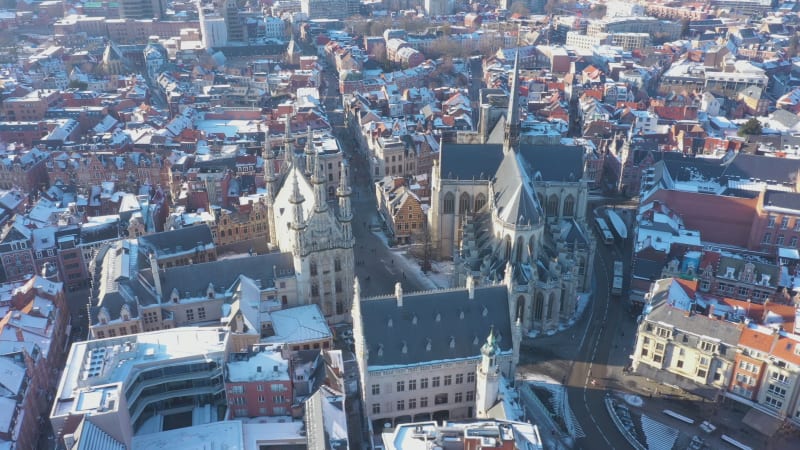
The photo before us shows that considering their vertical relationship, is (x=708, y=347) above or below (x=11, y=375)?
below

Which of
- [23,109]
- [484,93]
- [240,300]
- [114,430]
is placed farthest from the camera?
[23,109]

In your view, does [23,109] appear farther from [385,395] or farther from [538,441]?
[538,441]

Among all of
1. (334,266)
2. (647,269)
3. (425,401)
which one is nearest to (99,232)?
(334,266)

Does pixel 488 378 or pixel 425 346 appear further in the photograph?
pixel 425 346

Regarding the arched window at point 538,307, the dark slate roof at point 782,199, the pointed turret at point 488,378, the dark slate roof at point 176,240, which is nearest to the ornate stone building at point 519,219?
the arched window at point 538,307

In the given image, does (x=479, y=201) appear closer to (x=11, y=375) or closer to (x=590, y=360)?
(x=590, y=360)

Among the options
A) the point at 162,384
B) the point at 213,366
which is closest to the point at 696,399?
the point at 213,366
